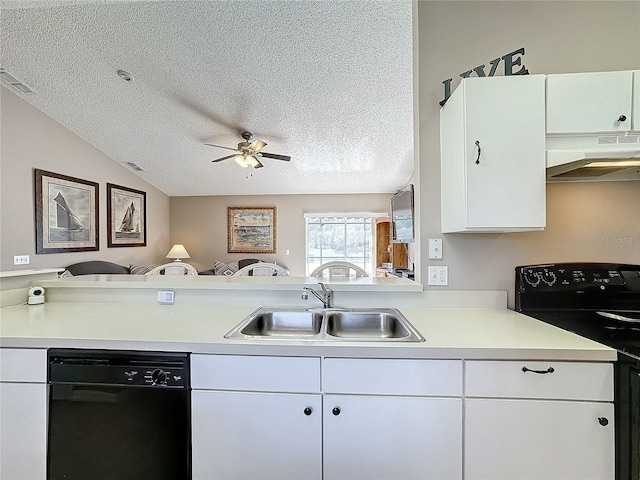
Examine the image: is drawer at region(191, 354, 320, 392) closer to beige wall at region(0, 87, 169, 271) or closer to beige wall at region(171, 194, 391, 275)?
beige wall at region(0, 87, 169, 271)

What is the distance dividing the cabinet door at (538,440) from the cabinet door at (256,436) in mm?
581

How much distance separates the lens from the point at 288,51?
277cm

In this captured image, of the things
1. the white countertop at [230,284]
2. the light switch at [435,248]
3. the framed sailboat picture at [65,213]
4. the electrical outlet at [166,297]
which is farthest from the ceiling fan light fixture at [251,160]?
the light switch at [435,248]

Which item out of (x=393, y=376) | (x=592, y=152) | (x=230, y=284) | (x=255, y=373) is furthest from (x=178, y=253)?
(x=592, y=152)

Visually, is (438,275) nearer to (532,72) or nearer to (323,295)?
(323,295)

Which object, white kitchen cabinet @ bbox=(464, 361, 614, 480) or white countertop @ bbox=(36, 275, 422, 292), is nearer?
white kitchen cabinet @ bbox=(464, 361, 614, 480)

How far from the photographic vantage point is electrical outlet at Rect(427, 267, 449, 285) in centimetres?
165

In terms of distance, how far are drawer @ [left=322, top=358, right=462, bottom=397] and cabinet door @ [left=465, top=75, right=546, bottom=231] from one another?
652 mm

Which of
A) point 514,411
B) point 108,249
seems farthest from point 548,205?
point 108,249

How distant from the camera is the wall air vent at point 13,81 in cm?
318

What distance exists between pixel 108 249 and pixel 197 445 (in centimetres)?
529

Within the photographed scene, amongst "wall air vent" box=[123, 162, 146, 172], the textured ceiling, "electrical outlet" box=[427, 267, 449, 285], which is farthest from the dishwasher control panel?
"wall air vent" box=[123, 162, 146, 172]

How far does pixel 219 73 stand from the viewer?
308cm

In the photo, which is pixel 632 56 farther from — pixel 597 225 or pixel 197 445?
pixel 197 445
